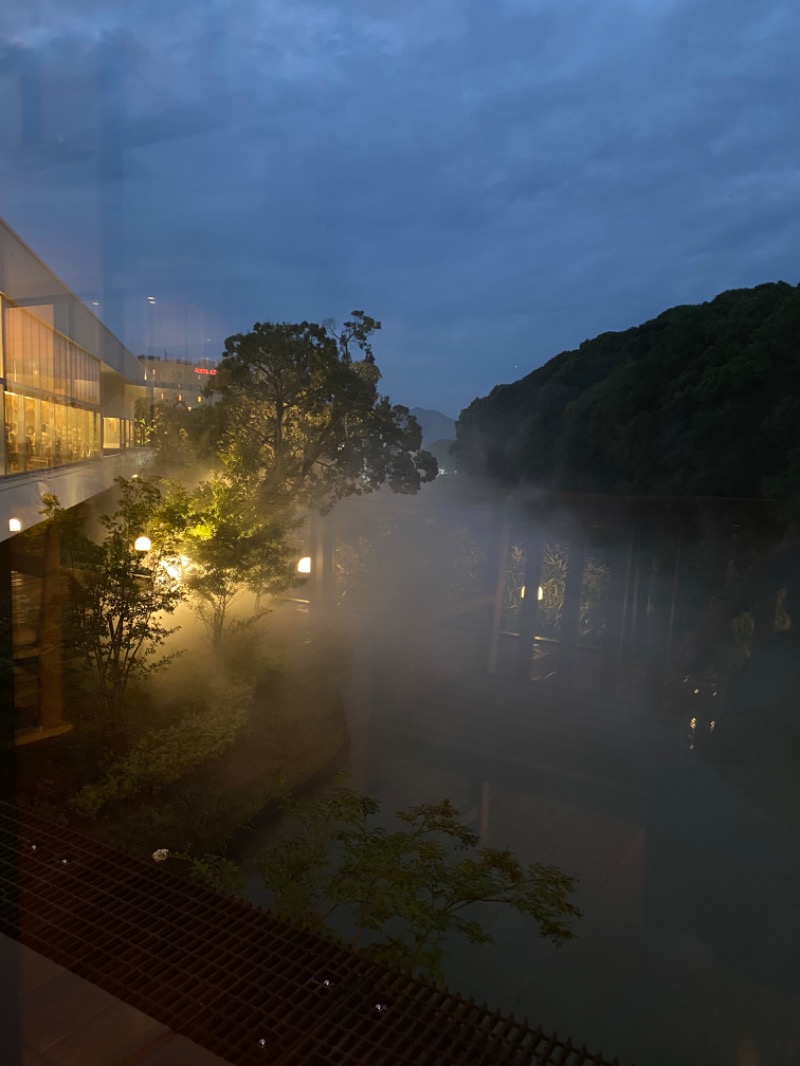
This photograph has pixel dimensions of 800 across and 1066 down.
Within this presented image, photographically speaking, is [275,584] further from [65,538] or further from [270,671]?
[65,538]

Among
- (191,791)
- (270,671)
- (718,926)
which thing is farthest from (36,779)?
(718,926)

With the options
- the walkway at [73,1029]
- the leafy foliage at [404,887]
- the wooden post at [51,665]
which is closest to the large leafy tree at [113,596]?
the wooden post at [51,665]

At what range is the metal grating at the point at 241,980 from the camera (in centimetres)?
A: 281

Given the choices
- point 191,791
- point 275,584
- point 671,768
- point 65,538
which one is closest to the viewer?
point 191,791

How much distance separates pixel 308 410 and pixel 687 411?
8948 millimetres

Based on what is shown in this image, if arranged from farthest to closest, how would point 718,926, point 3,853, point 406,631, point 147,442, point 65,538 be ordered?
point 147,442 < point 406,631 < point 65,538 < point 718,926 < point 3,853

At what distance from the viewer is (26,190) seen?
9.62 metres

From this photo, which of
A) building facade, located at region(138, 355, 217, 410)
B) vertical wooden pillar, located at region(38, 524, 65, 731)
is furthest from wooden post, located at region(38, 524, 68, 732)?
building facade, located at region(138, 355, 217, 410)

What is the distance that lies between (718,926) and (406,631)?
11.3m

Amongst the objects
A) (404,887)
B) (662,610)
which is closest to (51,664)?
(404,887)

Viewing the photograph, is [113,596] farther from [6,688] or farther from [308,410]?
[308,410]

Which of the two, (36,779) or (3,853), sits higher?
(3,853)

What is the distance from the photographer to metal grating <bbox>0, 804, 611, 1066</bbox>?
9.21ft

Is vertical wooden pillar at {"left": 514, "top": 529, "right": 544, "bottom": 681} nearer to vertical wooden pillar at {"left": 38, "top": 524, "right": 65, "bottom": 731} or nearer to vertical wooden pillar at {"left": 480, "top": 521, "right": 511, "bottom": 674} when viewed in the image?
vertical wooden pillar at {"left": 480, "top": 521, "right": 511, "bottom": 674}
